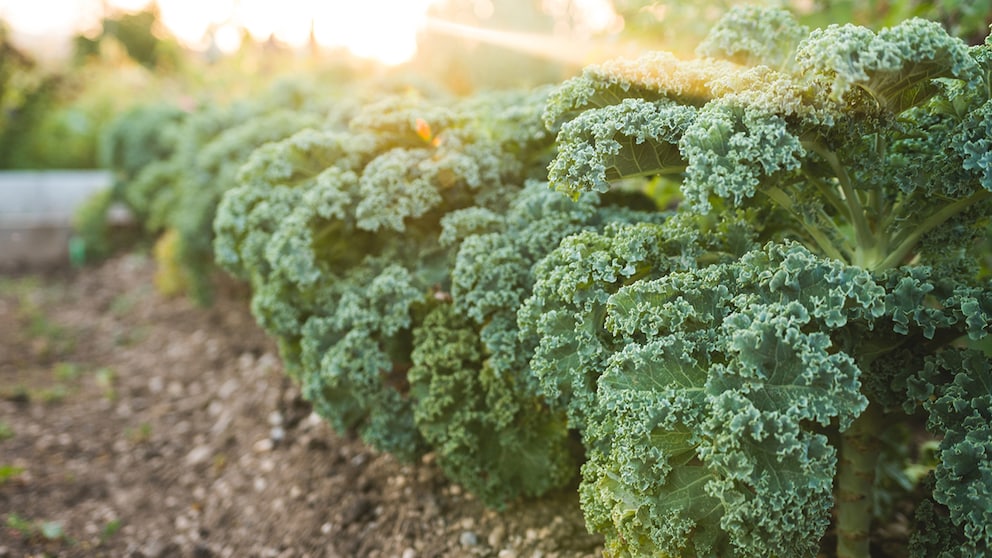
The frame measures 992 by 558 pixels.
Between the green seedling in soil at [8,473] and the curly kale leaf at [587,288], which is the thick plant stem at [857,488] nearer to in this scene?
the curly kale leaf at [587,288]

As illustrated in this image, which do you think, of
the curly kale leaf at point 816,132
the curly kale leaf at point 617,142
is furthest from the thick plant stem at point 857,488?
the curly kale leaf at point 617,142

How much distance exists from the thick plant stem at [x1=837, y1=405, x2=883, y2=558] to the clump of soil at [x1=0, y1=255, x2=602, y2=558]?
0.86 meters

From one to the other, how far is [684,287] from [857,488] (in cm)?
101

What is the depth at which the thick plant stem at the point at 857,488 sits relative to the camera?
7.94ft

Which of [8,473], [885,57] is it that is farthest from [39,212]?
[885,57]

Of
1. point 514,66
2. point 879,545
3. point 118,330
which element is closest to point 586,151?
point 879,545

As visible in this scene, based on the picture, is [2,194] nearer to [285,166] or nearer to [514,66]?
[514,66]

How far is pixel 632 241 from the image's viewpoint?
91.0 inches

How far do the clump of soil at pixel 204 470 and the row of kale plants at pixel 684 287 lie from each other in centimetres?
26

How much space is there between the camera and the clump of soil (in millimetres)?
2955

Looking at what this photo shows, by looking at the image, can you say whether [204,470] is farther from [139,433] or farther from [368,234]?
[368,234]

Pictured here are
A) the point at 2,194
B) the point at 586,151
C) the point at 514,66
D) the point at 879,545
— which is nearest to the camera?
the point at 586,151

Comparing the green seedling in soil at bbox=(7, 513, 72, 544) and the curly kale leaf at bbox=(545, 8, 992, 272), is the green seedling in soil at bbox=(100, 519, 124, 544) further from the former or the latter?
the curly kale leaf at bbox=(545, 8, 992, 272)

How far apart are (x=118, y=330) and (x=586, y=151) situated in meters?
5.79
